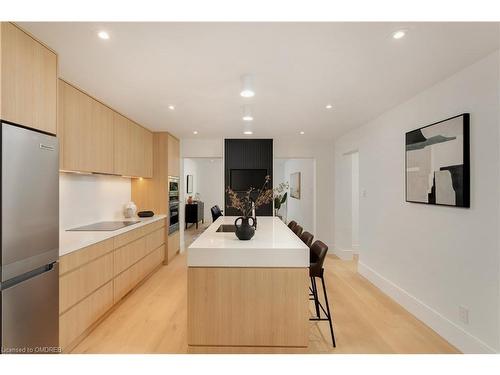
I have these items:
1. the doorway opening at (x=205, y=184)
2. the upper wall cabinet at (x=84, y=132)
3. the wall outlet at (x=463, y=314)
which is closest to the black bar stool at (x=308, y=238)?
the wall outlet at (x=463, y=314)

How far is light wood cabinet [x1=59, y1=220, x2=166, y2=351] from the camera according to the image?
7.09 feet

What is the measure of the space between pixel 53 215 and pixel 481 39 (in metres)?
3.20

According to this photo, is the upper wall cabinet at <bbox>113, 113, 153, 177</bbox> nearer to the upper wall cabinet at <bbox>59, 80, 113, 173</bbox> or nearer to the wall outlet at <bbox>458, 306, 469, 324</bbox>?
the upper wall cabinet at <bbox>59, 80, 113, 173</bbox>

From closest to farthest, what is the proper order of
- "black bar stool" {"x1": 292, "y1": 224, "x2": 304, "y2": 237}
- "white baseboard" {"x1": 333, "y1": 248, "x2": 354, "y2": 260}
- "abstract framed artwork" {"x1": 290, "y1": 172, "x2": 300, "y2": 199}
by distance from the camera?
1. "black bar stool" {"x1": 292, "y1": 224, "x2": 304, "y2": 237}
2. "white baseboard" {"x1": 333, "y1": 248, "x2": 354, "y2": 260}
3. "abstract framed artwork" {"x1": 290, "y1": 172, "x2": 300, "y2": 199}

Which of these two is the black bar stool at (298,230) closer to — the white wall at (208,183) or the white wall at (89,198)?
the white wall at (89,198)

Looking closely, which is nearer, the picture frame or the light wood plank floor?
the light wood plank floor

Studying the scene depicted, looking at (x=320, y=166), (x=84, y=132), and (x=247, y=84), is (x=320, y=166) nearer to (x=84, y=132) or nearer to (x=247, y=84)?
(x=247, y=84)

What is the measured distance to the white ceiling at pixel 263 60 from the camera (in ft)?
5.52

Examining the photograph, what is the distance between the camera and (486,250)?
2.05m

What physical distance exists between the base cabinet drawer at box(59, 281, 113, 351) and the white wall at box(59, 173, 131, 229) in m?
0.93

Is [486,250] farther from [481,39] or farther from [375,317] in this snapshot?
[481,39]

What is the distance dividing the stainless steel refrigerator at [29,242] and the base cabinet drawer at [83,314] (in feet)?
0.63

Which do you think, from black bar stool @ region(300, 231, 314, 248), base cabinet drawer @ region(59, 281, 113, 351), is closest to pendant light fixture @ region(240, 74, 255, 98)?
black bar stool @ region(300, 231, 314, 248)

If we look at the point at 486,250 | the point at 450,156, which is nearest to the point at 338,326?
the point at 486,250
